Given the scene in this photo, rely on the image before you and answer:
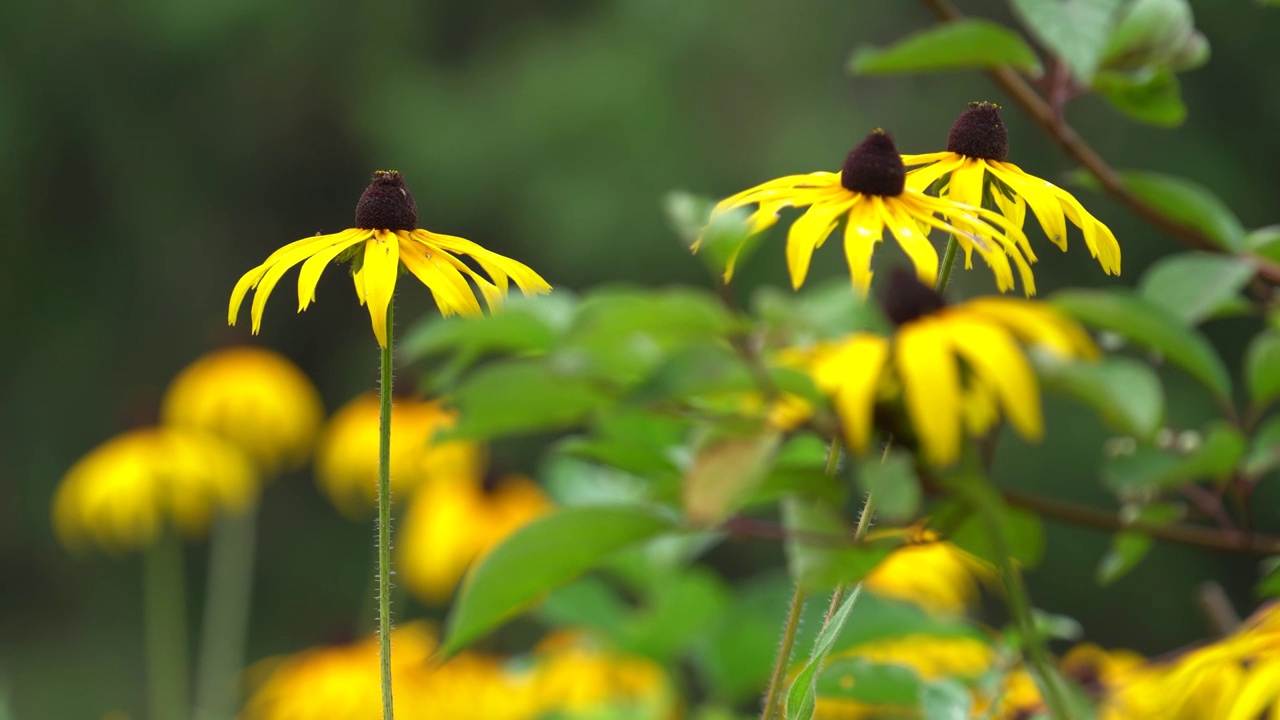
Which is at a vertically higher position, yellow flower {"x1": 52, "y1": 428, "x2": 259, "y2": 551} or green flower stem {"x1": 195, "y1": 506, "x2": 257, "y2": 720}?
yellow flower {"x1": 52, "y1": 428, "x2": 259, "y2": 551}

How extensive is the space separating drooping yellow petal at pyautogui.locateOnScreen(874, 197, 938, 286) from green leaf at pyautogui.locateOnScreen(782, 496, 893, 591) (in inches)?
4.1

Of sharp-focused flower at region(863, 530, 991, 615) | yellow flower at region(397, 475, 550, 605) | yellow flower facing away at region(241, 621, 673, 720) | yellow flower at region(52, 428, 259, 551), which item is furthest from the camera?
yellow flower at region(52, 428, 259, 551)

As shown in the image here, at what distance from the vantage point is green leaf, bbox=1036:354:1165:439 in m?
0.47

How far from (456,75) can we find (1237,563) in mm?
3938

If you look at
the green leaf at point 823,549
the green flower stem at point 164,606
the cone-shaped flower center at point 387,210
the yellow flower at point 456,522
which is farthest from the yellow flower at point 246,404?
the green leaf at point 823,549

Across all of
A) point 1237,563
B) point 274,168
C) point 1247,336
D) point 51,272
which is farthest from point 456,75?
point 1237,563

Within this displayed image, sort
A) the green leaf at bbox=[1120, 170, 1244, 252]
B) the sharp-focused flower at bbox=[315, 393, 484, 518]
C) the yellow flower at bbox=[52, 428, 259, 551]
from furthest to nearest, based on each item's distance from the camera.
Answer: the yellow flower at bbox=[52, 428, 259, 551], the sharp-focused flower at bbox=[315, 393, 484, 518], the green leaf at bbox=[1120, 170, 1244, 252]

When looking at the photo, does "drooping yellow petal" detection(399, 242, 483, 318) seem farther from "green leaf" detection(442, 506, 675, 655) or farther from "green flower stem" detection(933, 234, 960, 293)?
"green flower stem" detection(933, 234, 960, 293)

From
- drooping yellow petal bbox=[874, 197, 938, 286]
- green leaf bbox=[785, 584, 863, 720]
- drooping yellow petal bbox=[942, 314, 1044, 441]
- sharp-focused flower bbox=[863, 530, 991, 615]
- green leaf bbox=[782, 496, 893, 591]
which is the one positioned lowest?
sharp-focused flower bbox=[863, 530, 991, 615]

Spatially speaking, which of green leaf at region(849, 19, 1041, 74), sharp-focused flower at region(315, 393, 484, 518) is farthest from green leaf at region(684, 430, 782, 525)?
sharp-focused flower at region(315, 393, 484, 518)

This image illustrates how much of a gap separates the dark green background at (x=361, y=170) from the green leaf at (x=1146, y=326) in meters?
4.54

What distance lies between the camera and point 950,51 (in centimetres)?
67

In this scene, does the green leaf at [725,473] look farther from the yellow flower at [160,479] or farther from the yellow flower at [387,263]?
the yellow flower at [160,479]

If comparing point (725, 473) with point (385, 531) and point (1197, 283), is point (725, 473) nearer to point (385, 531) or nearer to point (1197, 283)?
point (385, 531)
